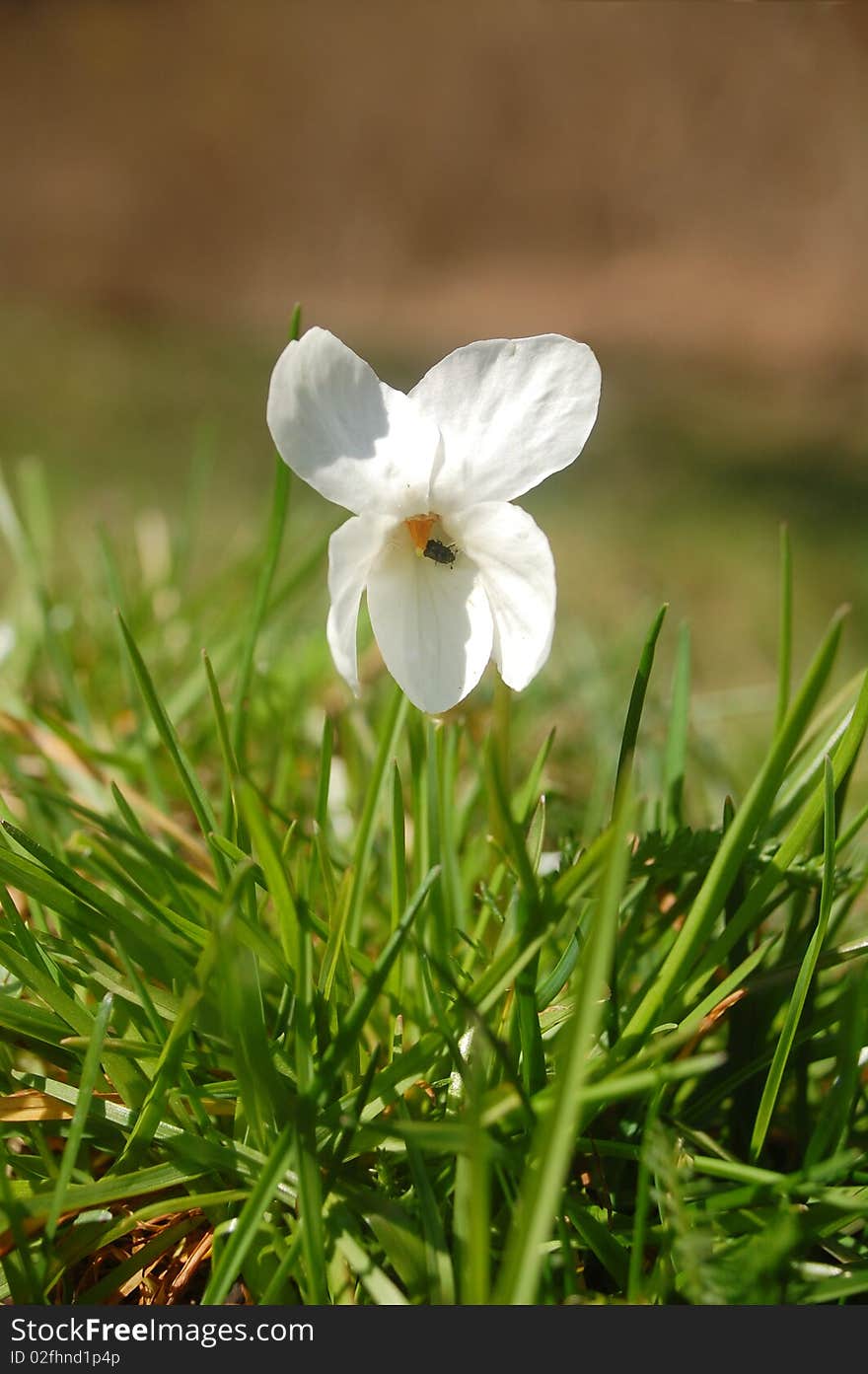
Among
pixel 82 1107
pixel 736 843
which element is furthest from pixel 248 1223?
pixel 736 843

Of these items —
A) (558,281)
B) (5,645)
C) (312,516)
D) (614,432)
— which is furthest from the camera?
(558,281)

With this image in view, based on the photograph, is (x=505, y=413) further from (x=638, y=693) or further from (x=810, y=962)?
(x=810, y=962)

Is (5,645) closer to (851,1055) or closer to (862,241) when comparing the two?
(851,1055)

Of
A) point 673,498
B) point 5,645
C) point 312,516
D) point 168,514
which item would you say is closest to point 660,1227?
point 5,645

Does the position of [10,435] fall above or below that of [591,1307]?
above

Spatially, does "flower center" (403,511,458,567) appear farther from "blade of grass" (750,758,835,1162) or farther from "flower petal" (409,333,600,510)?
"blade of grass" (750,758,835,1162)

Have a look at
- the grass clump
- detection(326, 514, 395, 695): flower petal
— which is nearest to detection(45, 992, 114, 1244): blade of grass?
the grass clump

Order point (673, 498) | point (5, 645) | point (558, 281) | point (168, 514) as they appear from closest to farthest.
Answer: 1. point (5, 645)
2. point (168, 514)
3. point (673, 498)
4. point (558, 281)
